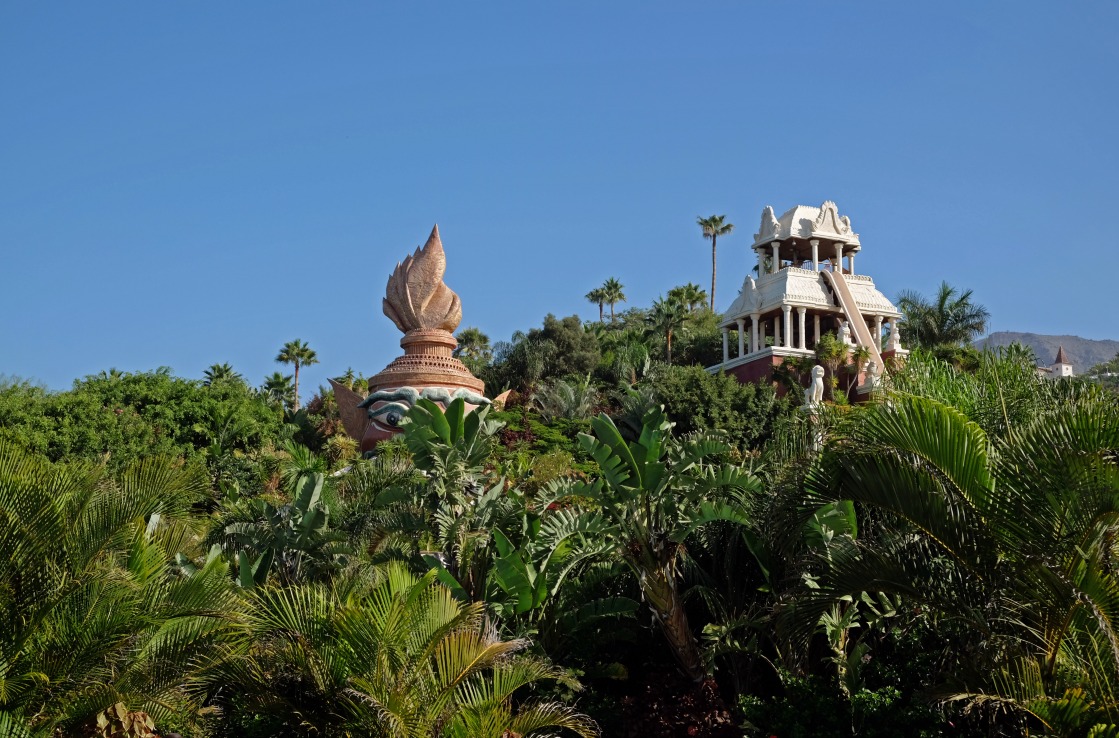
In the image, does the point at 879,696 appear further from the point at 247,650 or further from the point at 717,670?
the point at 247,650

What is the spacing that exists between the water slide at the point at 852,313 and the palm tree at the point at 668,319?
8048 millimetres

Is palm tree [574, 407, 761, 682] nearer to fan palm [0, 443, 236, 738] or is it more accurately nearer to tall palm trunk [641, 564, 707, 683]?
tall palm trunk [641, 564, 707, 683]

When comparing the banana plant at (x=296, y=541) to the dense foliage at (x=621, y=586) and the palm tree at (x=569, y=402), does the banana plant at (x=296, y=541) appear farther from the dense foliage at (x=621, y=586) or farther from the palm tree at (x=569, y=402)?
the palm tree at (x=569, y=402)

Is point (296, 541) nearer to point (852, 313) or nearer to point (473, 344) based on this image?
point (852, 313)

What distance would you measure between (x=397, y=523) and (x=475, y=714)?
3.69m

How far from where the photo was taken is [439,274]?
102ft

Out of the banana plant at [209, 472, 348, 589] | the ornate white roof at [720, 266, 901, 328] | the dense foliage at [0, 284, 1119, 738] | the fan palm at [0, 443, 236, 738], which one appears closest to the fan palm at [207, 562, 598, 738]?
the dense foliage at [0, 284, 1119, 738]

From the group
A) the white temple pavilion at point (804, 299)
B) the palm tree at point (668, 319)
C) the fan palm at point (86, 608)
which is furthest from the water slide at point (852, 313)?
the fan palm at point (86, 608)

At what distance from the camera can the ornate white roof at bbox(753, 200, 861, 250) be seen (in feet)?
126

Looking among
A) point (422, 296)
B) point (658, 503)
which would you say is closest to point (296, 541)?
point (658, 503)

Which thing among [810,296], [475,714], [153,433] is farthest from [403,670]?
[810,296]

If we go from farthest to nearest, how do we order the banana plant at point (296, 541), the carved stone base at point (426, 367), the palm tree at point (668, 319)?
the palm tree at point (668, 319)
the carved stone base at point (426, 367)
the banana plant at point (296, 541)

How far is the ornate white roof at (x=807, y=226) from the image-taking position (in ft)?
126

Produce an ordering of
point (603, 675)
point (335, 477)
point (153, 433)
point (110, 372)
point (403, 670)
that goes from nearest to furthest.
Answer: point (403, 670) → point (603, 675) → point (335, 477) → point (153, 433) → point (110, 372)
